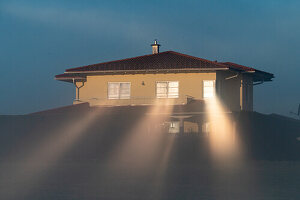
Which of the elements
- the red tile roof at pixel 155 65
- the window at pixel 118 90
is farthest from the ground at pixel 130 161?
the red tile roof at pixel 155 65

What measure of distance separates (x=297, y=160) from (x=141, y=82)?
12.4 meters

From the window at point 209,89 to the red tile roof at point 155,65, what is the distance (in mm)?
1258

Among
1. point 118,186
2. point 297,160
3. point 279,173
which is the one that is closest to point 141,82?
point 297,160

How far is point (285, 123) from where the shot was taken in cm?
4212

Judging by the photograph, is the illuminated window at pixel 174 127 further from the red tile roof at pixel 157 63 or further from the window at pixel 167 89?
the red tile roof at pixel 157 63

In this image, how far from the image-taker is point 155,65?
39688 millimetres

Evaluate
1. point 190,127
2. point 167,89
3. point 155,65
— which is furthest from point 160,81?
point 190,127

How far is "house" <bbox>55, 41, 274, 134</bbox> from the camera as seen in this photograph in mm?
38969

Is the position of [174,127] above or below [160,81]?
below

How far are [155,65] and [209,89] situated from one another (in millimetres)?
4138

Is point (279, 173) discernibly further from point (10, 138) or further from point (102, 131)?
point (10, 138)

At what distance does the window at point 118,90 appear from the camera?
40.5 metres

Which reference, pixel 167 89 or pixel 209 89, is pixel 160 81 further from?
pixel 209 89

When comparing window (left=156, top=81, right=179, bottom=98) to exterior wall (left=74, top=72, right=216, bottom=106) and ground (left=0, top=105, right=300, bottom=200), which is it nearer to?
exterior wall (left=74, top=72, right=216, bottom=106)
